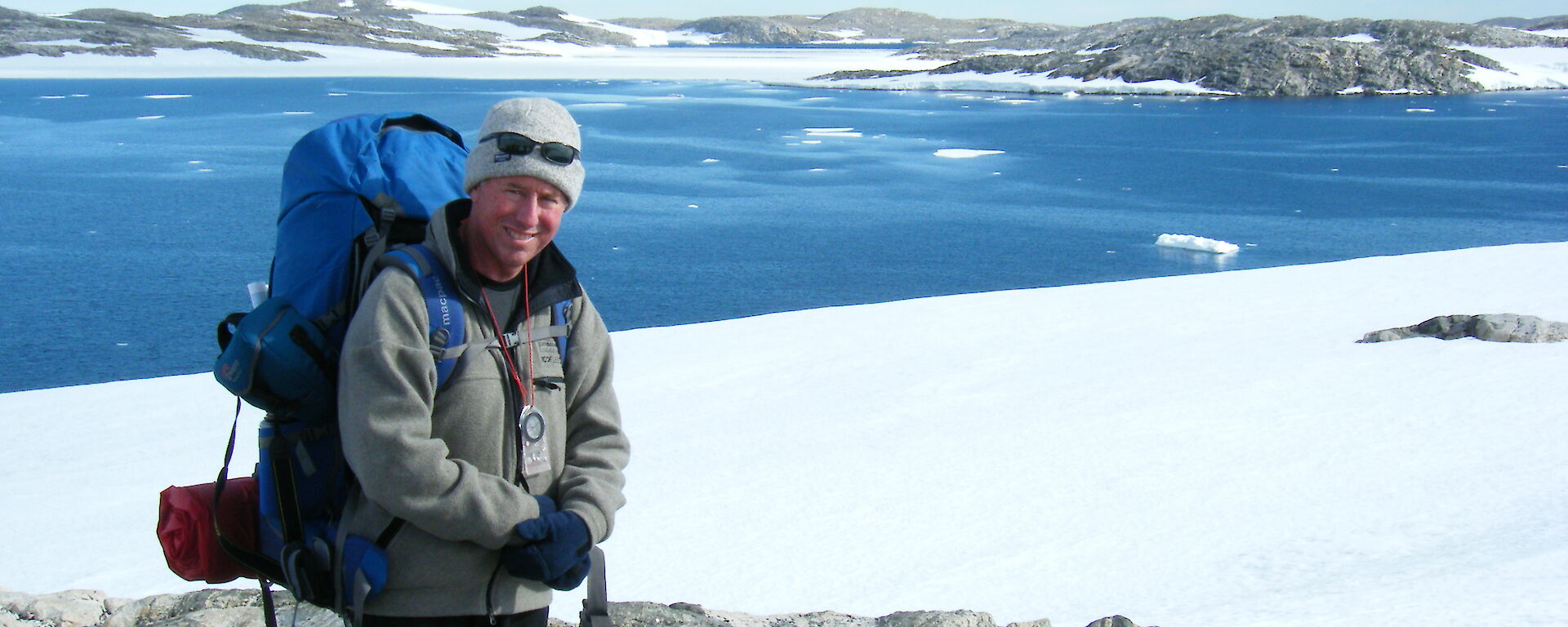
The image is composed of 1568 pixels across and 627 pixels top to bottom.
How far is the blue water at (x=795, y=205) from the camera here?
9766 mm

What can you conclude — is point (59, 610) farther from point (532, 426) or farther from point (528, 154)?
point (528, 154)

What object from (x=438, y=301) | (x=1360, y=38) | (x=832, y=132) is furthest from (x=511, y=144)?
(x=1360, y=38)

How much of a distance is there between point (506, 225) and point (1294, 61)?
4655 centimetres

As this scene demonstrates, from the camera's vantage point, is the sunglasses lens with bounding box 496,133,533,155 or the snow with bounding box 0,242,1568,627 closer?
the sunglasses lens with bounding box 496,133,533,155

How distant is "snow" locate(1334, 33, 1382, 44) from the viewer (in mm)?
46938

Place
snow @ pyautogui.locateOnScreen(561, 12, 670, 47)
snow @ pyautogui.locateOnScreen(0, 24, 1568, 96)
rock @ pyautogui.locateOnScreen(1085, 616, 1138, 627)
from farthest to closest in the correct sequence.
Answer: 1. snow @ pyautogui.locateOnScreen(561, 12, 670, 47)
2. snow @ pyautogui.locateOnScreen(0, 24, 1568, 96)
3. rock @ pyautogui.locateOnScreen(1085, 616, 1138, 627)

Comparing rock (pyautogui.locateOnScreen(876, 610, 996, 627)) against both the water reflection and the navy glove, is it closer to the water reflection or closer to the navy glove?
the navy glove

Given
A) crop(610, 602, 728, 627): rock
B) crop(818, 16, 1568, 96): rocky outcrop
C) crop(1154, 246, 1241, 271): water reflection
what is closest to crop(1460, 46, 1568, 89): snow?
crop(818, 16, 1568, 96): rocky outcrop

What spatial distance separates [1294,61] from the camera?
43156 millimetres

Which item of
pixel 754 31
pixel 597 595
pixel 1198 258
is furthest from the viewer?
pixel 754 31

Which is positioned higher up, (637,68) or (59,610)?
(637,68)

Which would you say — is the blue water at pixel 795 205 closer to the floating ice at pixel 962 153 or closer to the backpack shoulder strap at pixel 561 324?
the floating ice at pixel 962 153

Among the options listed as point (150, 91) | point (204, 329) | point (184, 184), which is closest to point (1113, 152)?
point (184, 184)

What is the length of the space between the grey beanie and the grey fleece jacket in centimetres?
6
